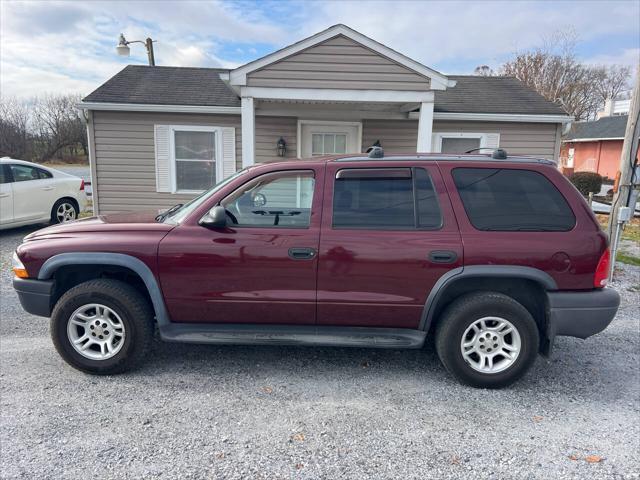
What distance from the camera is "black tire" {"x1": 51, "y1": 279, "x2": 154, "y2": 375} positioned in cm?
335

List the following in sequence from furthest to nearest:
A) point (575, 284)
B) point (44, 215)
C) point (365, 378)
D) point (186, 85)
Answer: point (186, 85) → point (44, 215) → point (365, 378) → point (575, 284)

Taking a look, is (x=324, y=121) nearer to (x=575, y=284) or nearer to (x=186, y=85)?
(x=186, y=85)

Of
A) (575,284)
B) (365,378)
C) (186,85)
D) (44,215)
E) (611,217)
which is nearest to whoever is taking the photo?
(575,284)

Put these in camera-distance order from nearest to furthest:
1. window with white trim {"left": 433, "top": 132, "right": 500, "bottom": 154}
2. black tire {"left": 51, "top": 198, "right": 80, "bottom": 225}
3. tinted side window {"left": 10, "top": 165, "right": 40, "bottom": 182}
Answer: tinted side window {"left": 10, "top": 165, "right": 40, "bottom": 182} → black tire {"left": 51, "top": 198, "right": 80, "bottom": 225} → window with white trim {"left": 433, "top": 132, "right": 500, "bottom": 154}

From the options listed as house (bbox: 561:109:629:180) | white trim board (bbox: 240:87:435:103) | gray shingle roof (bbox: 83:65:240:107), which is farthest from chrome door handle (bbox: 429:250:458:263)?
house (bbox: 561:109:629:180)

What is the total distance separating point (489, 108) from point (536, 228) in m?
7.23

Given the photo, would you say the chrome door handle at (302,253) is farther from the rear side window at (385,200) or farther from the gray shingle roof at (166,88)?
the gray shingle roof at (166,88)

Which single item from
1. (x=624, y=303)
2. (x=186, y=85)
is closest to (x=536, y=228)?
(x=624, y=303)

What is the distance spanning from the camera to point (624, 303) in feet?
18.0

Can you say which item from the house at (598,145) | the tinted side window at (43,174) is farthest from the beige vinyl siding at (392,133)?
the house at (598,145)

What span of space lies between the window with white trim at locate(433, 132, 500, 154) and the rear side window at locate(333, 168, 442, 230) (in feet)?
21.5

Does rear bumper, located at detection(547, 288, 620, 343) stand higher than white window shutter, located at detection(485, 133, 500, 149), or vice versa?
white window shutter, located at detection(485, 133, 500, 149)

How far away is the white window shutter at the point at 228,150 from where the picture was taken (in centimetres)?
940

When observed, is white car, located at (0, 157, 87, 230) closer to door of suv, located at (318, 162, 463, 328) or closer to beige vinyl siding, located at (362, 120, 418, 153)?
beige vinyl siding, located at (362, 120, 418, 153)
